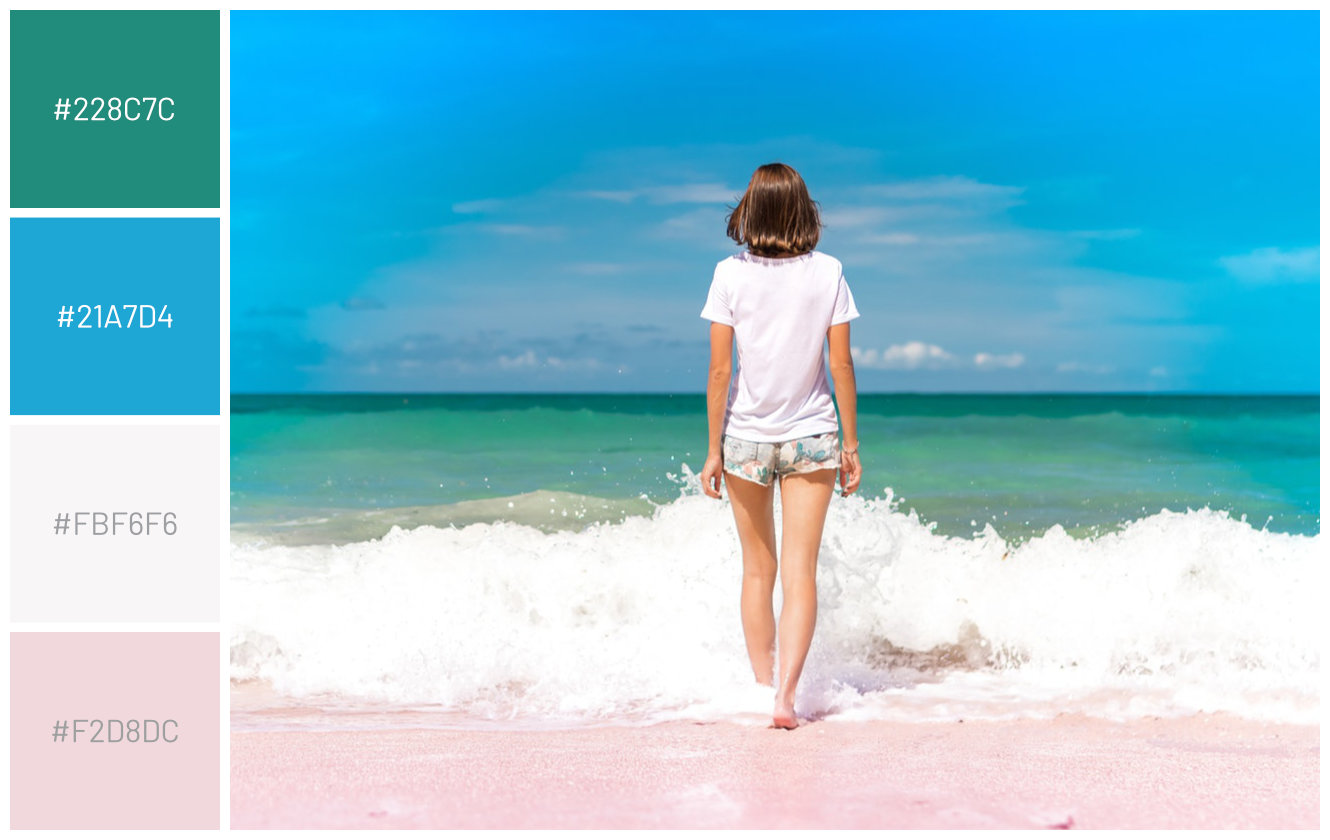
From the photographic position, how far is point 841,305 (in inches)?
122

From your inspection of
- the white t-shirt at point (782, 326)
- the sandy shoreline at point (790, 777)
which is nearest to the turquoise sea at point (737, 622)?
the sandy shoreline at point (790, 777)

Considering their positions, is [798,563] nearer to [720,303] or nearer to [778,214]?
[720,303]

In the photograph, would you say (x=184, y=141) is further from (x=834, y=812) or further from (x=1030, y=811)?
(x=1030, y=811)

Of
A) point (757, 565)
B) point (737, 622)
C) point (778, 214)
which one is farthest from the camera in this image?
point (737, 622)

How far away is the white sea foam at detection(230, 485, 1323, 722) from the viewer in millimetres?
3656

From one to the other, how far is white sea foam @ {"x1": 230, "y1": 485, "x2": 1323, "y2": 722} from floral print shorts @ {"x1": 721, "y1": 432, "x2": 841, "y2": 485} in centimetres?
70

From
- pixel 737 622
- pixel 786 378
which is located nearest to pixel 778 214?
pixel 786 378

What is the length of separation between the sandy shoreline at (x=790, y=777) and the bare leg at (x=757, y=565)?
0.28 meters

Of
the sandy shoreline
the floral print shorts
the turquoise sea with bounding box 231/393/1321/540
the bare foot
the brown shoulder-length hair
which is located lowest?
the sandy shoreline

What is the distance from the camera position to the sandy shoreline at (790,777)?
8.26 feet

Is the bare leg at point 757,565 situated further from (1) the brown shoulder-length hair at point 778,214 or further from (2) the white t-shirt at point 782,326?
(1) the brown shoulder-length hair at point 778,214

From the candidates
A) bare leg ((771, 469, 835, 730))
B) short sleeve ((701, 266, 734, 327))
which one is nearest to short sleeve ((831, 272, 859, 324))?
short sleeve ((701, 266, 734, 327))

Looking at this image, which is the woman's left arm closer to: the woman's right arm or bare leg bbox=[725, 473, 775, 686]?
bare leg bbox=[725, 473, 775, 686]

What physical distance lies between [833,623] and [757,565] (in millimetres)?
1060
